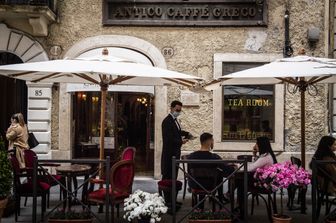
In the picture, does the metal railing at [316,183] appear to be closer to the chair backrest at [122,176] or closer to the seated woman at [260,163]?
the seated woman at [260,163]

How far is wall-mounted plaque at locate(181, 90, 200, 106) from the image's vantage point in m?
10.8

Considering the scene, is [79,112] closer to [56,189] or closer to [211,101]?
[56,189]

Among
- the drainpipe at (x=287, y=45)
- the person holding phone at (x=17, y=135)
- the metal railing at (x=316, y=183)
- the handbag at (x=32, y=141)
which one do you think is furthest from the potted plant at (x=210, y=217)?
the drainpipe at (x=287, y=45)

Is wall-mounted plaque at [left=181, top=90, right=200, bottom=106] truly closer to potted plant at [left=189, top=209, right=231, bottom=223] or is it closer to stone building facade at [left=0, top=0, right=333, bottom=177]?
stone building facade at [left=0, top=0, right=333, bottom=177]

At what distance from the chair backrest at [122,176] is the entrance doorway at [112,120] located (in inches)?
185

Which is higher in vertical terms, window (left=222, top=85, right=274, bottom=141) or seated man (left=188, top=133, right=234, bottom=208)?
window (left=222, top=85, right=274, bottom=141)

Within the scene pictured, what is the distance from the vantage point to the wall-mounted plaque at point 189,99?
1083 centimetres

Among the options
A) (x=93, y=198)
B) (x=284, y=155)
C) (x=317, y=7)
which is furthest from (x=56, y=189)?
(x=317, y=7)

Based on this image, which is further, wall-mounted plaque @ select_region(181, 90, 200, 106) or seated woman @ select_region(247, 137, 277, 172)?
wall-mounted plaque @ select_region(181, 90, 200, 106)

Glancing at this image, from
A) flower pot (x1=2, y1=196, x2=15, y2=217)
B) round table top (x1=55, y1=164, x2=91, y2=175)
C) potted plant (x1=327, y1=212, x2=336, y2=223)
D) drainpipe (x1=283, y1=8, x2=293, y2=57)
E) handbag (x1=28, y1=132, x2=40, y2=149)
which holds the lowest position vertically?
flower pot (x1=2, y1=196, x2=15, y2=217)

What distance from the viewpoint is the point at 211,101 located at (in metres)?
10.9

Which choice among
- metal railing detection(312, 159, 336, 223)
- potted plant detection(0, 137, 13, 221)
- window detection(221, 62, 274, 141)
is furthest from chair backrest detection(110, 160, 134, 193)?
window detection(221, 62, 274, 141)

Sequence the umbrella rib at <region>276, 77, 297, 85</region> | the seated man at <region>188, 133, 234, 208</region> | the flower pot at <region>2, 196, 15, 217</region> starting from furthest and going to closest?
the umbrella rib at <region>276, 77, 297, 85</region> < the flower pot at <region>2, 196, 15, 217</region> < the seated man at <region>188, 133, 234, 208</region>

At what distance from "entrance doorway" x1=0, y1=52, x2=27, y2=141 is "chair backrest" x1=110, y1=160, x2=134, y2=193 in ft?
18.0
